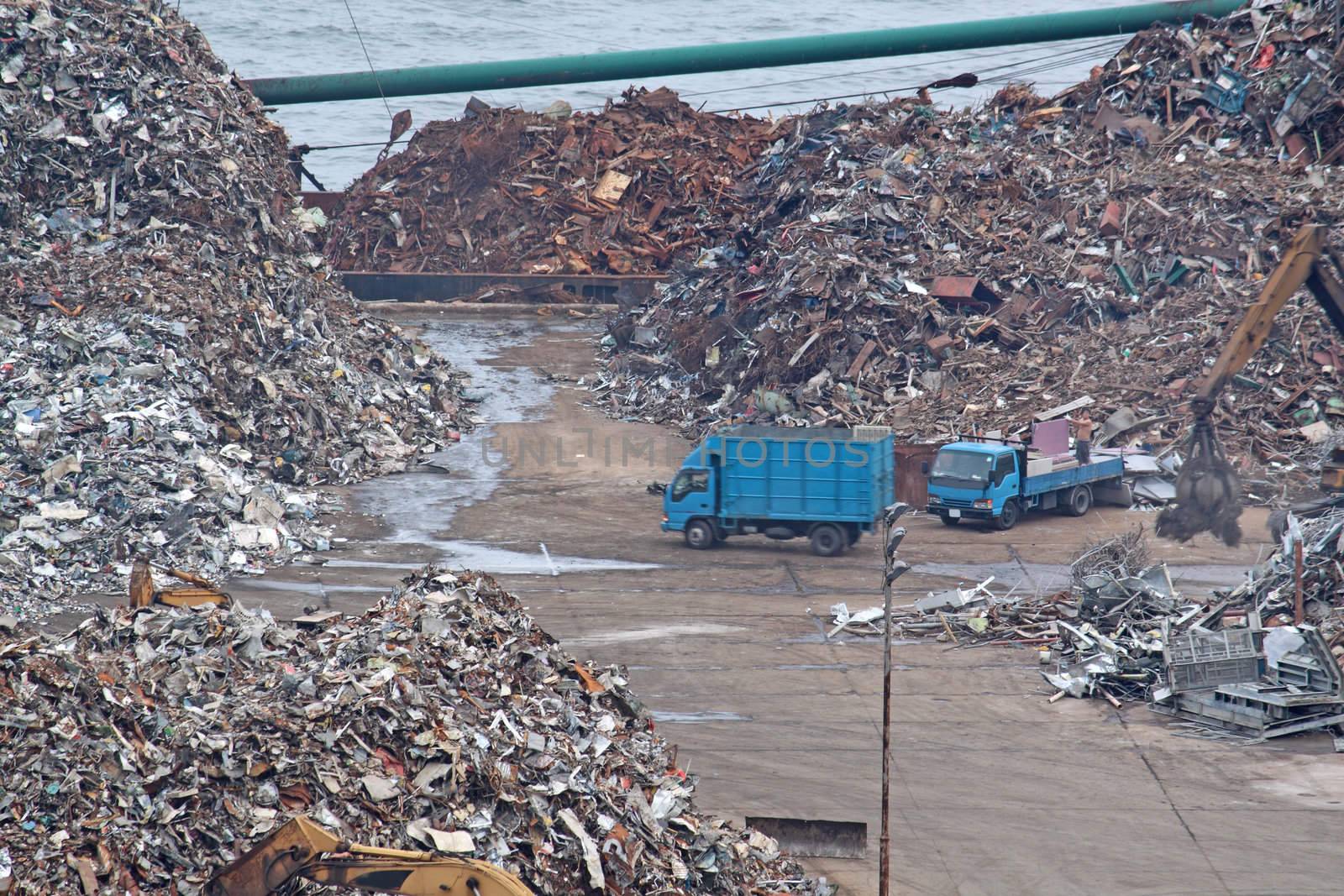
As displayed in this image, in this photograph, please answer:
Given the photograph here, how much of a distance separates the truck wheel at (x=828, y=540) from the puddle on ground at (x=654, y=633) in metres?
4.75

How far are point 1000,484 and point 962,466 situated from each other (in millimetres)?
893

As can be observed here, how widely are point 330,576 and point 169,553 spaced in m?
2.92

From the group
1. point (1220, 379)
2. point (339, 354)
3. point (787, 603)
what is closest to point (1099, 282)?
point (1220, 379)

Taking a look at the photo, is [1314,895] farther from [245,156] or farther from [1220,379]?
[245,156]

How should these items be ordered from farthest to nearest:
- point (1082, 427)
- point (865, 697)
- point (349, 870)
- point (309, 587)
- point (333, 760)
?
point (1082, 427) < point (309, 587) < point (865, 697) < point (333, 760) < point (349, 870)

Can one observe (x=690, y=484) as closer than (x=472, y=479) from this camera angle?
Yes

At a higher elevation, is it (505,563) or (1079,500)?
(1079,500)

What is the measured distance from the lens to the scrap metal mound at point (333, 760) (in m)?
11.3

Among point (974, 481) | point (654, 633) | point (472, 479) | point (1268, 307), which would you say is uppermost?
point (1268, 307)

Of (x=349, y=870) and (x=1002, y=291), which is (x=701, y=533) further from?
(x=349, y=870)

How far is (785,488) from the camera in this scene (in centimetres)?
2698

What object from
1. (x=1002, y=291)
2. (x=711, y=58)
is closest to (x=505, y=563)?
(x=1002, y=291)

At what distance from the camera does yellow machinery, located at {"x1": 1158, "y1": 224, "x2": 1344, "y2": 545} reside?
73.4 feet

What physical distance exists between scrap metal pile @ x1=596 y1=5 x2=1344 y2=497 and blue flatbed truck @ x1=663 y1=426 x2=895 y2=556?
6.52 meters
